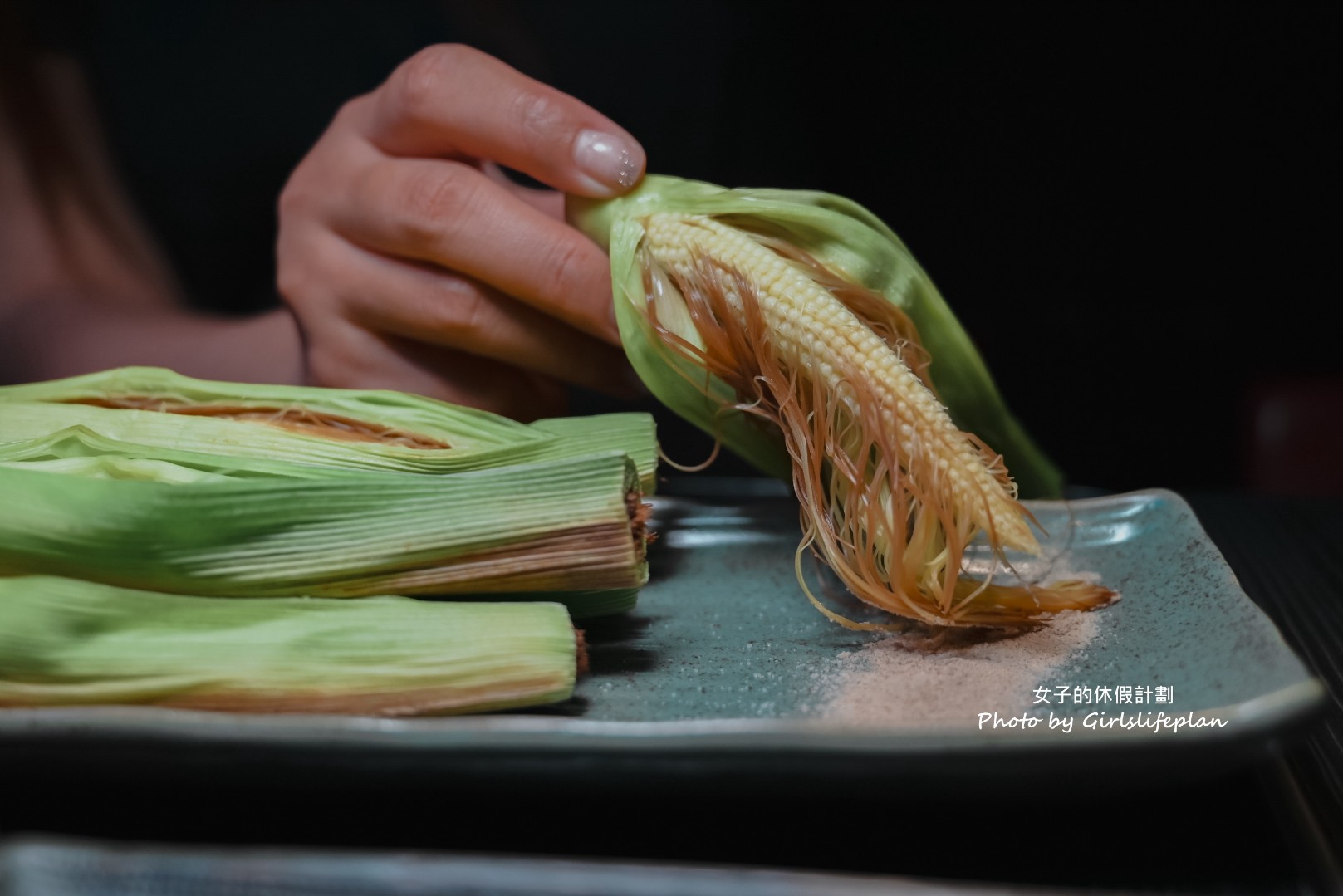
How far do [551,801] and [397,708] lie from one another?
0.39 feet

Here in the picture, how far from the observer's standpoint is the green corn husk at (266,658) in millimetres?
642

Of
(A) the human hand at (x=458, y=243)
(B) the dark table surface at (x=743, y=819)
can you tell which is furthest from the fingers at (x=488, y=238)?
(B) the dark table surface at (x=743, y=819)

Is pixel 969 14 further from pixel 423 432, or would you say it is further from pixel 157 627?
pixel 157 627

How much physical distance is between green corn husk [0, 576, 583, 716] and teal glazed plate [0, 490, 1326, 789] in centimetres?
4

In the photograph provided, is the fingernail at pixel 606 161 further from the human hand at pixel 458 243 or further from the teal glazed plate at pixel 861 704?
the teal glazed plate at pixel 861 704

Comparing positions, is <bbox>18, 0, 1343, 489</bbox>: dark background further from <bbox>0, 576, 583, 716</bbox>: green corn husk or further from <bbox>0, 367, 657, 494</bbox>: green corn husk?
<bbox>0, 576, 583, 716</bbox>: green corn husk

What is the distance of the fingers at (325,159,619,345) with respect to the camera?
36.0 inches

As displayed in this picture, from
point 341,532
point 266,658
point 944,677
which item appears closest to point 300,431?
point 341,532

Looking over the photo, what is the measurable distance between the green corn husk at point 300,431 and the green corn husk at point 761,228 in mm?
82

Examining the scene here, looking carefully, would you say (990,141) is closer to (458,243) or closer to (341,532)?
(458,243)

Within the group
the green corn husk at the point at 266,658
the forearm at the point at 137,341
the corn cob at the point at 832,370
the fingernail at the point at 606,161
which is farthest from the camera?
the forearm at the point at 137,341

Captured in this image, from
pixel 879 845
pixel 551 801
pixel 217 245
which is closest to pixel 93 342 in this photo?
pixel 217 245

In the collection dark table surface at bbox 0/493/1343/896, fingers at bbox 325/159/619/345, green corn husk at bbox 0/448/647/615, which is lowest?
dark table surface at bbox 0/493/1343/896

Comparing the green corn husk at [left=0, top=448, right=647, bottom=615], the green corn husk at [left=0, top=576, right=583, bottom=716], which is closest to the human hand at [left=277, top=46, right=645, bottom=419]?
the green corn husk at [left=0, top=448, right=647, bottom=615]
